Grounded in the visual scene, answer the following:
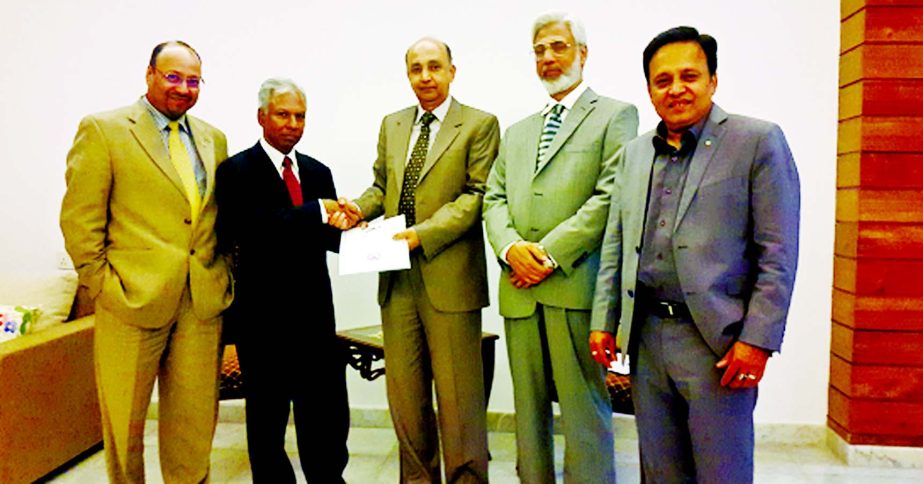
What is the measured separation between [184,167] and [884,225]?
277cm

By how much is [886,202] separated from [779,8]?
102 centimetres

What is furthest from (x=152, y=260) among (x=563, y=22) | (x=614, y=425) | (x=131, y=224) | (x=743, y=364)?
(x=614, y=425)

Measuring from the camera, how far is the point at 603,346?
1.88m

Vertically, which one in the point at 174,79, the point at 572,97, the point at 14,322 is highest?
the point at 174,79

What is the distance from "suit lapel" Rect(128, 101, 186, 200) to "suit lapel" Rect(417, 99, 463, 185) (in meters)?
0.82

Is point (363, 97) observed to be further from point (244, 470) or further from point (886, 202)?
point (886, 202)

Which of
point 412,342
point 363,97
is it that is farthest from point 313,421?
point 363,97

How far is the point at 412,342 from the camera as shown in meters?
2.46

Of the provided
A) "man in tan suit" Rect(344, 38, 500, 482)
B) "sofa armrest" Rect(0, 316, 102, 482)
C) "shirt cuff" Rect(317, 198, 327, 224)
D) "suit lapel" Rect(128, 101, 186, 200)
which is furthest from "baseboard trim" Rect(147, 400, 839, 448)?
"suit lapel" Rect(128, 101, 186, 200)

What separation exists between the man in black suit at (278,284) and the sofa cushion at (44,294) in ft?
4.12

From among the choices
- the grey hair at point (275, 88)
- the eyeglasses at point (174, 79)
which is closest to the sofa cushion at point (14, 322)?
the eyeglasses at point (174, 79)

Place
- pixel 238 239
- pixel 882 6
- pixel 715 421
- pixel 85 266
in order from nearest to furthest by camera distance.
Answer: pixel 715 421, pixel 85 266, pixel 238 239, pixel 882 6

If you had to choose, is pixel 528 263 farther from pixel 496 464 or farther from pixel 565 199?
pixel 496 464

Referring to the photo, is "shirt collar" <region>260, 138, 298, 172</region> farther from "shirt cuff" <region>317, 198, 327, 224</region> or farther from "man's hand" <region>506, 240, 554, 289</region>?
"man's hand" <region>506, 240, 554, 289</region>
